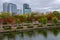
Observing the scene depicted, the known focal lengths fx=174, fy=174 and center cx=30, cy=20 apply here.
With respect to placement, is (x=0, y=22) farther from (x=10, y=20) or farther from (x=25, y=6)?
(x=25, y=6)

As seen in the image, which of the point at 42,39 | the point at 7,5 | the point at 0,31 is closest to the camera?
the point at 42,39

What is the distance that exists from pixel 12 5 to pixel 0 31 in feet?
201

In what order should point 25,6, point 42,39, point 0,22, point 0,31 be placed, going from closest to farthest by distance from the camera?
point 42,39 → point 0,31 → point 0,22 → point 25,6

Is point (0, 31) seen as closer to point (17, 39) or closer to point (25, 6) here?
point (17, 39)

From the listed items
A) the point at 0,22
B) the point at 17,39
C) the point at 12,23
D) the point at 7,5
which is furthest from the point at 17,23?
the point at 7,5

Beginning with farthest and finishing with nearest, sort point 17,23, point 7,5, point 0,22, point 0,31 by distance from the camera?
point 7,5
point 17,23
point 0,22
point 0,31

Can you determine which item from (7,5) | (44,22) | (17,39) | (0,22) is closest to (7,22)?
(0,22)

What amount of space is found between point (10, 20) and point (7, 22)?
2.03 ft

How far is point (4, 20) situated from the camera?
99.0 ft

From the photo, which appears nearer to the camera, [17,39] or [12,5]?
[17,39]

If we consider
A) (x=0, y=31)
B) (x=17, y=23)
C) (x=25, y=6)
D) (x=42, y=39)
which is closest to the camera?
(x=42, y=39)

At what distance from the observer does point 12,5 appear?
82188 mm

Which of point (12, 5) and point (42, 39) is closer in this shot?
point (42, 39)

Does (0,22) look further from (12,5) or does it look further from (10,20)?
(12,5)
